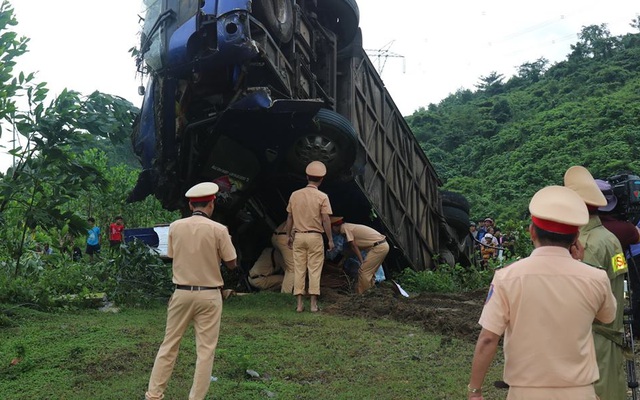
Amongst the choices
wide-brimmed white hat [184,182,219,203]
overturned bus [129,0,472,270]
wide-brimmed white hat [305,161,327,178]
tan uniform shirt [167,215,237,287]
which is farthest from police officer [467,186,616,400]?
wide-brimmed white hat [305,161,327,178]

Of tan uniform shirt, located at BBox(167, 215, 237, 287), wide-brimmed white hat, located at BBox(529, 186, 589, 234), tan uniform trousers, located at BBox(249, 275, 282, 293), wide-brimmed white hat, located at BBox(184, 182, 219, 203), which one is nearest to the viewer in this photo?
wide-brimmed white hat, located at BBox(529, 186, 589, 234)

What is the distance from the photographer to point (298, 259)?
25.3 ft

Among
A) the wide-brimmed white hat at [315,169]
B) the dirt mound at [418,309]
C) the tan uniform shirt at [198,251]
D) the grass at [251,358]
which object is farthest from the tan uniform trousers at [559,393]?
the wide-brimmed white hat at [315,169]

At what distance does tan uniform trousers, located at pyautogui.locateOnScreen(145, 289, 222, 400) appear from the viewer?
4.30 m

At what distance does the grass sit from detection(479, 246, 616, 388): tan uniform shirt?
2.08 meters

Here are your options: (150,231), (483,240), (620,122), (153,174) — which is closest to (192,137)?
(153,174)

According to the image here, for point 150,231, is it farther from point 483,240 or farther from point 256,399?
point 483,240

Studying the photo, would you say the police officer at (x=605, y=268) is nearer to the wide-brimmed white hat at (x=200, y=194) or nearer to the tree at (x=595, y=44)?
the wide-brimmed white hat at (x=200, y=194)

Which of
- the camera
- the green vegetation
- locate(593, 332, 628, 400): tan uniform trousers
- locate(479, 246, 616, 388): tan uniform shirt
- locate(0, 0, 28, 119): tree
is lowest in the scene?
locate(593, 332, 628, 400): tan uniform trousers

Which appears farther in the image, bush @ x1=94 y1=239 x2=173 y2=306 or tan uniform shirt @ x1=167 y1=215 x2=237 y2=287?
bush @ x1=94 y1=239 x2=173 y2=306

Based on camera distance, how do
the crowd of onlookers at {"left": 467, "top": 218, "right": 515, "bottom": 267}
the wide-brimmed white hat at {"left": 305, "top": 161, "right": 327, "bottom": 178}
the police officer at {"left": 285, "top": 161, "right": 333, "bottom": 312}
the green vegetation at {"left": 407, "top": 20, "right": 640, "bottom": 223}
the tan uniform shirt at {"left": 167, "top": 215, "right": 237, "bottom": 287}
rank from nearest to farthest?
the tan uniform shirt at {"left": 167, "top": 215, "right": 237, "bottom": 287}
the police officer at {"left": 285, "top": 161, "right": 333, "bottom": 312}
the wide-brimmed white hat at {"left": 305, "top": 161, "right": 327, "bottom": 178}
the crowd of onlookers at {"left": 467, "top": 218, "right": 515, "bottom": 267}
the green vegetation at {"left": 407, "top": 20, "right": 640, "bottom": 223}

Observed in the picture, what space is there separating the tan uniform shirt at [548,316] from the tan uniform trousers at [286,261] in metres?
6.07

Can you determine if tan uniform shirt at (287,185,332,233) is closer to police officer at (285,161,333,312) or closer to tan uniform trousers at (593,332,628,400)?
police officer at (285,161,333,312)

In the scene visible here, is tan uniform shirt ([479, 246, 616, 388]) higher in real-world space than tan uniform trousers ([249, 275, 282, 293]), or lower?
higher
